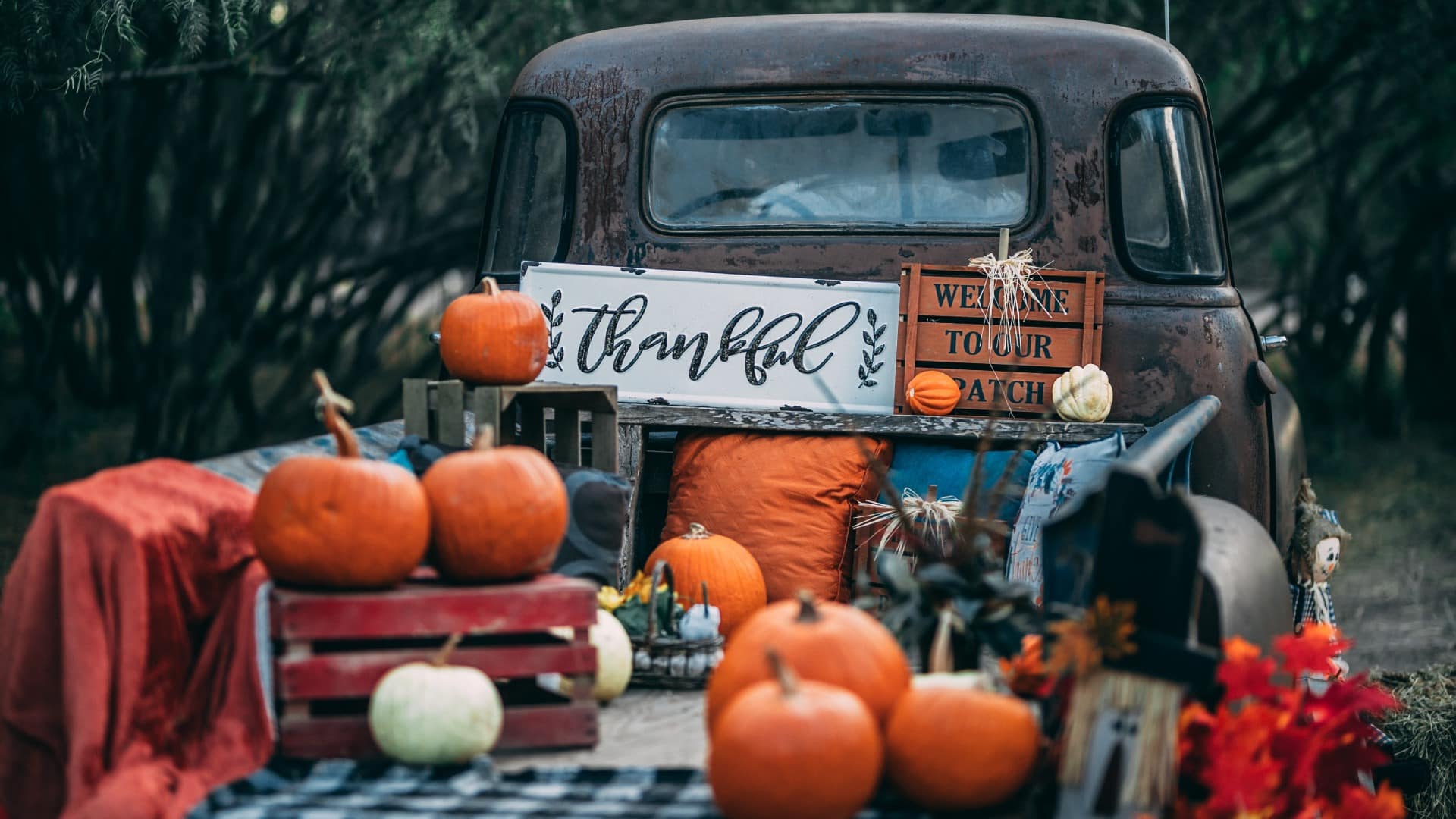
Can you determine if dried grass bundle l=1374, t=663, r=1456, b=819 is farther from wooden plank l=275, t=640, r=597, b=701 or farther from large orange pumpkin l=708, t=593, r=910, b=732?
wooden plank l=275, t=640, r=597, b=701

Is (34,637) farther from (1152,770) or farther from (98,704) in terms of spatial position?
(1152,770)

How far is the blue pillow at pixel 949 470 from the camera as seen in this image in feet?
14.5

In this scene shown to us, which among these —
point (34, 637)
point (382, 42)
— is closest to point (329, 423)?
point (34, 637)

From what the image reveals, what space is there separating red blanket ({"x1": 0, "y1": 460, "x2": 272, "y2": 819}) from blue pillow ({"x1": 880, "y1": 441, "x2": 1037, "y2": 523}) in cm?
216

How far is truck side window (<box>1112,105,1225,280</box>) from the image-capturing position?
4648mm

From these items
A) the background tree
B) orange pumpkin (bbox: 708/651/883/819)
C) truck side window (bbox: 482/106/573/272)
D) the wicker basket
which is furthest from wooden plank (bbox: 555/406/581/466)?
the background tree

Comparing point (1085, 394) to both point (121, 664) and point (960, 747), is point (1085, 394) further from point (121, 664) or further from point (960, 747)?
point (121, 664)

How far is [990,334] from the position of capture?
4602 mm

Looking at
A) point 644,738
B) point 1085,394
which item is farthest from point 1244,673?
point 1085,394

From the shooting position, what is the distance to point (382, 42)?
747cm

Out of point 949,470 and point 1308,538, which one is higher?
point 949,470

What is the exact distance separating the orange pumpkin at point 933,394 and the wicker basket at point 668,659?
3.93 feet

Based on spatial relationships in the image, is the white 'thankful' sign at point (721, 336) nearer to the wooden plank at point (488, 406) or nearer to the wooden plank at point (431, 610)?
the wooden plank at point (488, 406)

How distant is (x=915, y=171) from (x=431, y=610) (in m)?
2.52
